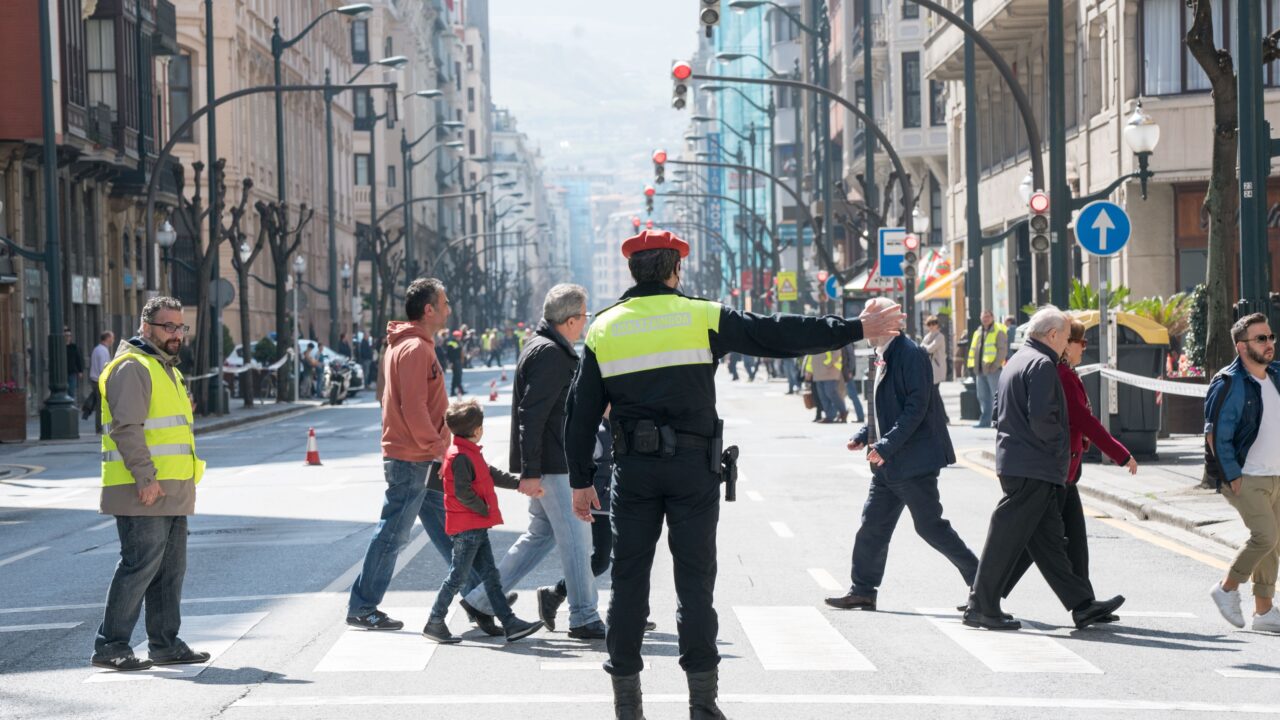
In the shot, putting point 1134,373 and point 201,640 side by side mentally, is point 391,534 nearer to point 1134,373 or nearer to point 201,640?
point 201,640

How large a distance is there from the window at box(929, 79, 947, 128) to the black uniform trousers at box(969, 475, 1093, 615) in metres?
50.1

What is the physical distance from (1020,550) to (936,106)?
169 feet

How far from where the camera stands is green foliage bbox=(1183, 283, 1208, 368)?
941 inches

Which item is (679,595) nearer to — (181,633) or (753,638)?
(753,638)

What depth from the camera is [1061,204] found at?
78.7 feet

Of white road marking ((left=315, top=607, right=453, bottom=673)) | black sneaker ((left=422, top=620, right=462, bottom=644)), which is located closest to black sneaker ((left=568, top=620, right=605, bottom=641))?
black sneaker ((left=422, top=620, right=462, bottom=644))

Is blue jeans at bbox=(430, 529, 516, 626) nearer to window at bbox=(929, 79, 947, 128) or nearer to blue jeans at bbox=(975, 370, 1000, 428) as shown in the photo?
blue jeans at bbox=(975, 370, 1000, 428)

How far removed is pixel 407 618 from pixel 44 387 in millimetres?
34958

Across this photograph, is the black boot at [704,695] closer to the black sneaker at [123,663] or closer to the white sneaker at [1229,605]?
the black sneaker at [123,663]

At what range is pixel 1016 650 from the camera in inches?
400

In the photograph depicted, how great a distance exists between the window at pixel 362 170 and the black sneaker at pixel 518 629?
94.9 metres

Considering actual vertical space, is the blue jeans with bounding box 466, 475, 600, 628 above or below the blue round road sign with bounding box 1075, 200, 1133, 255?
below

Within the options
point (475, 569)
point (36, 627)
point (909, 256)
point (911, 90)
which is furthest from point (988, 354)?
point (911, 90)

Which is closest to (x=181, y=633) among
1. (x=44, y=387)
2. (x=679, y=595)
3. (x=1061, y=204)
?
(x=679, y=595)
